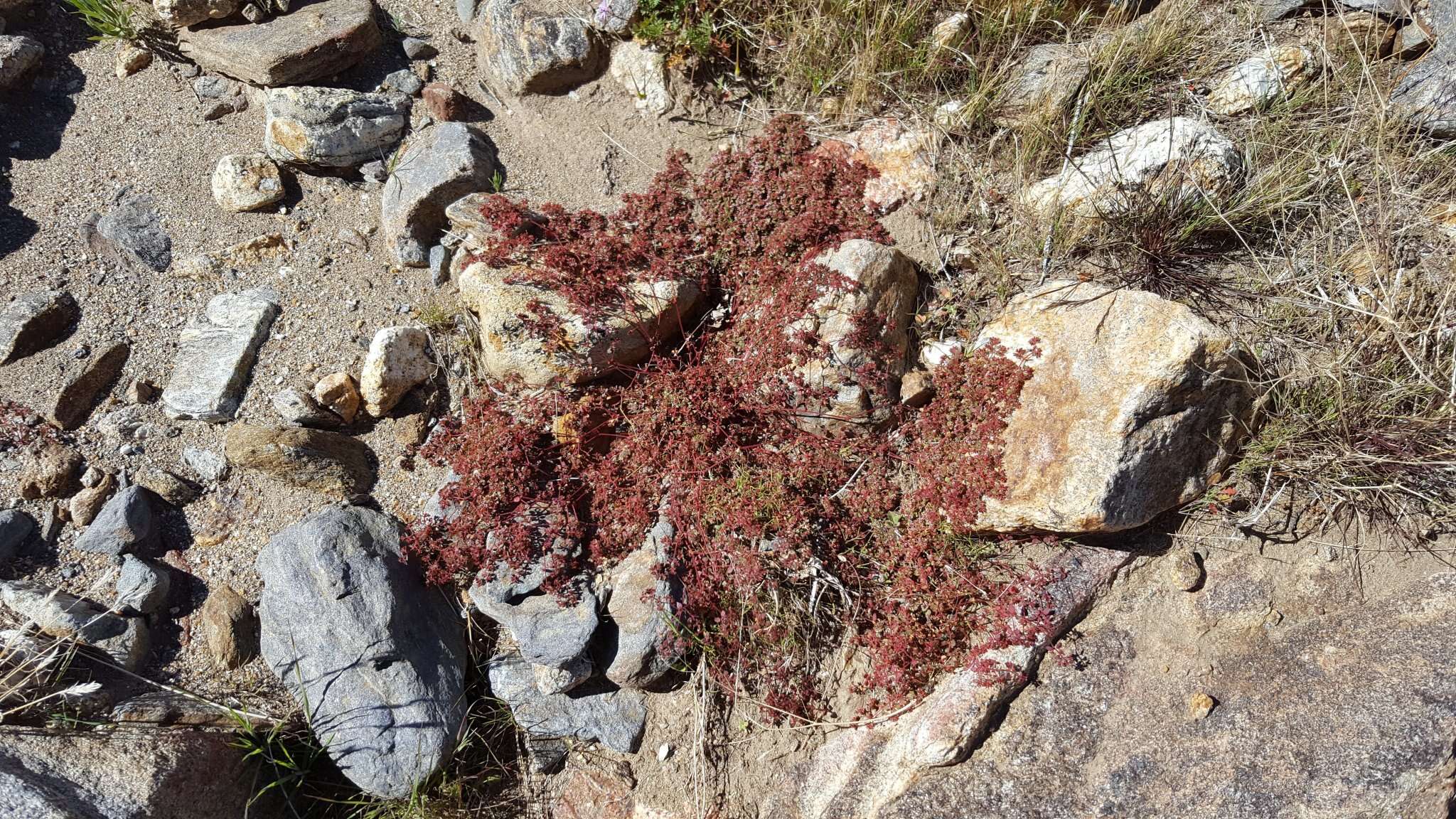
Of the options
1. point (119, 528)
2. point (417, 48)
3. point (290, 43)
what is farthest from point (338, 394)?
point (417, 48)

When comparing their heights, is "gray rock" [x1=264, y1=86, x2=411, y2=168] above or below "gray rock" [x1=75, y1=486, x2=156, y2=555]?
above

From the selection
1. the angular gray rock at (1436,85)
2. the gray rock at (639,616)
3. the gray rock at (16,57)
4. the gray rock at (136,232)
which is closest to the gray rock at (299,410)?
the gray rock at (136,232)

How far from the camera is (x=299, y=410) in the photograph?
4676mm

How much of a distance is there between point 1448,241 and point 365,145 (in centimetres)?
663

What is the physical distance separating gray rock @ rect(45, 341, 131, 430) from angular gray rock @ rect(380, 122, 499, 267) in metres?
1.74

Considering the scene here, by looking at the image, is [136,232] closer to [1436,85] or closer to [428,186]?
[428,186]

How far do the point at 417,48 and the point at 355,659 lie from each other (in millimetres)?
4194

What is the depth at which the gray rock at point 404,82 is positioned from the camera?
5.52 m

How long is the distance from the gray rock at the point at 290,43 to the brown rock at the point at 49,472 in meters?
2.71

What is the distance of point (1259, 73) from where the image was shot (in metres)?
4.91

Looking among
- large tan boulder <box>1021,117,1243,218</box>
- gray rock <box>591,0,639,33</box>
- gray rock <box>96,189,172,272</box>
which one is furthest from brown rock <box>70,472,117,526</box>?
large tan boulder <box>1021,117,1243,218</box>

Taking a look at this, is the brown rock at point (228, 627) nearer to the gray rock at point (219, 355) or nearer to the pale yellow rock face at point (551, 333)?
the gray rock at point (219, 355)

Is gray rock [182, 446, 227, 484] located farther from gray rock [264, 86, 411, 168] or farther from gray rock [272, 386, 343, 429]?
gray rock [264, 86, 411, 168]

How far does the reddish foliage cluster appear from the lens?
14.0 feet
